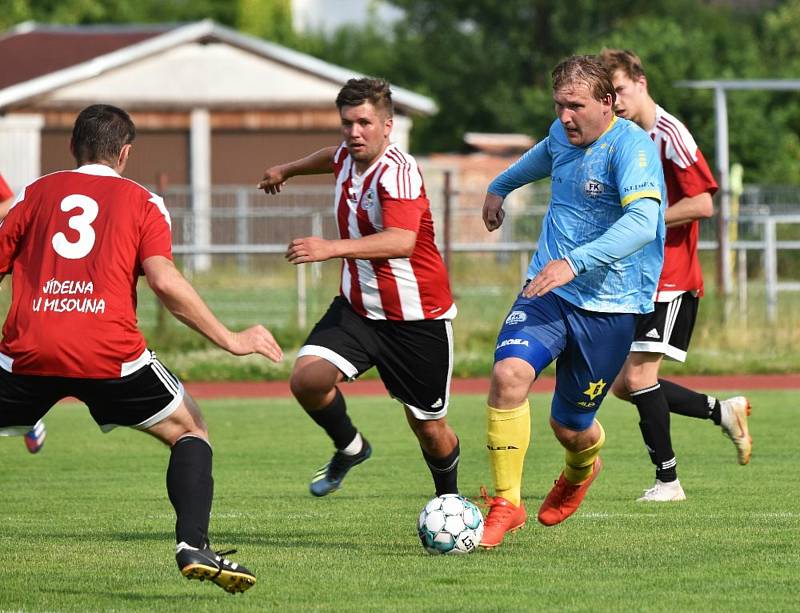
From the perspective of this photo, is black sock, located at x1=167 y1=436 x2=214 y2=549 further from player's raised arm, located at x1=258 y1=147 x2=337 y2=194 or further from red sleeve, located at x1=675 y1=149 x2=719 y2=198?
red sleeve, located at x1=675 y1=149 x2=719 y2=198

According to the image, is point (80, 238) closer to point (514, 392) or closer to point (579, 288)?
point (514, 392)

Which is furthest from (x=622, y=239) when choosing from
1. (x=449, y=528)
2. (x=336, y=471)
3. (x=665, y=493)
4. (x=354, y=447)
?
(x=336, y=471)

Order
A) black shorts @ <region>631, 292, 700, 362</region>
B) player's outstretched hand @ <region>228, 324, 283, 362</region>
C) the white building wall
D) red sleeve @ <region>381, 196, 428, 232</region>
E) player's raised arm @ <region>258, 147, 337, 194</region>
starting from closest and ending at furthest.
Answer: player's outstretched hand @ <region>228, 324, 283, 362</region>, red sleeve @ <region>381, 196, 428, 232</region>, player's raised arm @ <region>258, 147, 337, 194</region>, black shorts @ <region>631, 292, 700, 362</region>, the white building wall

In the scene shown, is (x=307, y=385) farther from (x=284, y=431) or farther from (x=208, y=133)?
(x=208, y=133)

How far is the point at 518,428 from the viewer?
23.7ft

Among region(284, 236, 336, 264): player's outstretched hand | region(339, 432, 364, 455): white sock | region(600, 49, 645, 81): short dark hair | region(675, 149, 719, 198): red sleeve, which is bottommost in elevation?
region(339, 432, 364, 455): white sock

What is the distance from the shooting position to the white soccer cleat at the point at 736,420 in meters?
9.55

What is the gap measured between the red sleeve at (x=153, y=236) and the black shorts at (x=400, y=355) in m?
1.97

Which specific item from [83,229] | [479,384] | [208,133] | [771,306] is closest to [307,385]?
[83,229]

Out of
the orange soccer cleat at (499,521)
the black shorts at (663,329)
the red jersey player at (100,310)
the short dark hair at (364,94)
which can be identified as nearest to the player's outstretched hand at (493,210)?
the short dark hair at (364,94)

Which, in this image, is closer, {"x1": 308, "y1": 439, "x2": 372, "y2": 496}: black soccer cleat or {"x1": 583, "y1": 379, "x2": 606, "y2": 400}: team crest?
{"x1": 583, "y1": 379, "x2": 606, "y2": 400}: team crest

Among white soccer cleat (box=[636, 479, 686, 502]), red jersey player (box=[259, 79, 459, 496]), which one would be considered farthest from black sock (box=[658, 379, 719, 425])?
red jersey player (box=[259, 79, 459, 496])

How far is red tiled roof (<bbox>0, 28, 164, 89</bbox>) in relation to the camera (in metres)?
35.6

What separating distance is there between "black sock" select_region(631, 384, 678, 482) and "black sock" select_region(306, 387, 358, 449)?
1.65m
